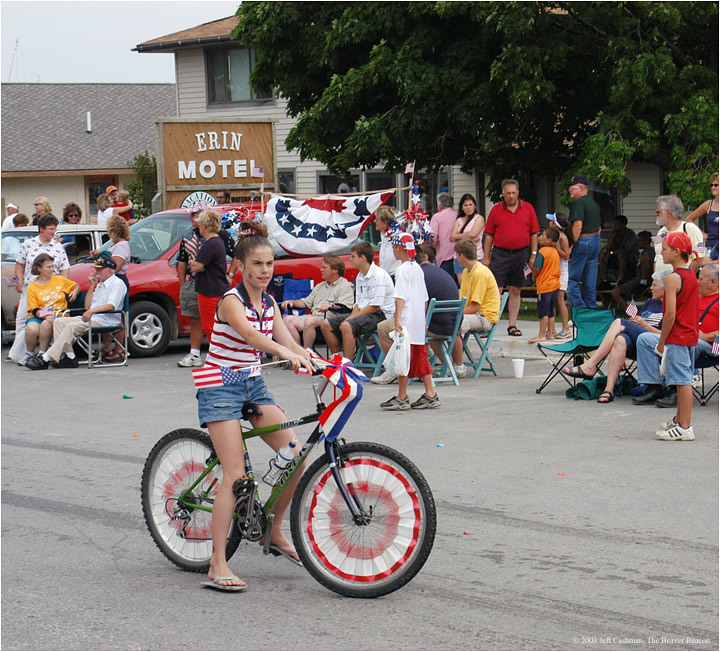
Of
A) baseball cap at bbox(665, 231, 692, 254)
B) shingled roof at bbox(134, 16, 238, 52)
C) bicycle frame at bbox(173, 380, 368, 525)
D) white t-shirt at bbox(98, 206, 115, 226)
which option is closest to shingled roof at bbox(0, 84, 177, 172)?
shingled roof at bbox(134, 16, 238, 52)

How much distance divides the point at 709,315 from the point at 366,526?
21.5 ft

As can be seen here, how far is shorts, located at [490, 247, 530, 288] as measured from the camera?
16.6 metres

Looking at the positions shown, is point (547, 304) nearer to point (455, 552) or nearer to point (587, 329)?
point (587, 329)

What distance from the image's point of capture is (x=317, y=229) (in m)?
16.6

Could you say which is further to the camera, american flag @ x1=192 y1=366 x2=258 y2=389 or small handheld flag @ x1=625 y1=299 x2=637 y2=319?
small handheld flag @ x1=625 y1=299 x2=637 y2=319

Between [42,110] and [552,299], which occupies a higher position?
[42,110]

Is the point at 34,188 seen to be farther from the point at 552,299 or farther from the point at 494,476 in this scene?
the point at 494,476

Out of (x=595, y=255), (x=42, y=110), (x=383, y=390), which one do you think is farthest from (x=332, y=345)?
(x=42, y=110)

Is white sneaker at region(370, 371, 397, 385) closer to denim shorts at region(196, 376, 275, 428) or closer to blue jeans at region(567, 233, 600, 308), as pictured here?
blue jeans at region(567, 233, 600, 308)

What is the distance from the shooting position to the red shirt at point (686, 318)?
944cm

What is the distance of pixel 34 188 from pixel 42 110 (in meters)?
5.98

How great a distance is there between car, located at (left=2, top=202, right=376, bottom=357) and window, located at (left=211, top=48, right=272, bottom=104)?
1915cm

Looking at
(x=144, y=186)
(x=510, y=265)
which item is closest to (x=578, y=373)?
(x=510, y=265)

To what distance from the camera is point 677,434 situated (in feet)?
30.9
